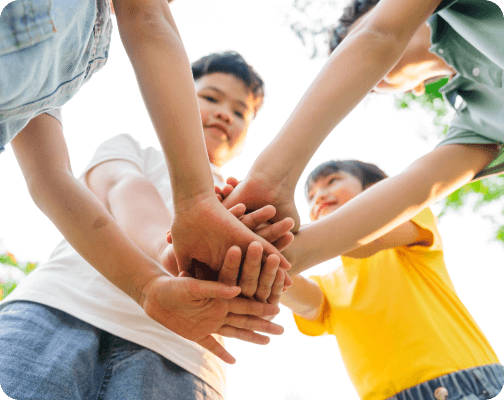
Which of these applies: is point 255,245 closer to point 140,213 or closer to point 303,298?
point 140,213

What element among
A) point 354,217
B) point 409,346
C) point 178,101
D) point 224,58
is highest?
point 224,58

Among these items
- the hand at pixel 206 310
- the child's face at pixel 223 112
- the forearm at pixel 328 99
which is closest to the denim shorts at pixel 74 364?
the hand at pixel 206 310

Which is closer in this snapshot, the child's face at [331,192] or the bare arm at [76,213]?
the bare arm at [76,213]

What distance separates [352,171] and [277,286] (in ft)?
4.20

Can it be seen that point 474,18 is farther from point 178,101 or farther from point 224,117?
point 224,117

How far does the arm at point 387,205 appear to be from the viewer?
3.53 feet

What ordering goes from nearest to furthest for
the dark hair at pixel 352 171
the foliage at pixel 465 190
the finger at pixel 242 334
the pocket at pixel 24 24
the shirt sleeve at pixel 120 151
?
the pocket at pixel 24 24, the finger at pixel 242 334, the shirt sleeve at pixel 120 151, the dark hair at pixel 352 171, the foliage at pixel 465 190

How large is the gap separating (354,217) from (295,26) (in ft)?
7.35

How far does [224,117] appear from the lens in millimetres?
1599

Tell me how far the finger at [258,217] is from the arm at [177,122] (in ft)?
0.14

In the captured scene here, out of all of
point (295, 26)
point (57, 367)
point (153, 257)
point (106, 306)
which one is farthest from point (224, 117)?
point (295, 26)

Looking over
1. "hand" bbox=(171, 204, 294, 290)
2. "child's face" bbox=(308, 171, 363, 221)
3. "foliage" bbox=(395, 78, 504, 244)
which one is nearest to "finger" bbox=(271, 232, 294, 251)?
"hand" bbox=(171, 204, 294, 290)

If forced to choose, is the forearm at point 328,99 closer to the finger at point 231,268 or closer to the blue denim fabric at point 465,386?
the finger at point 231,268

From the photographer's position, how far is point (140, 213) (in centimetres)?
120
